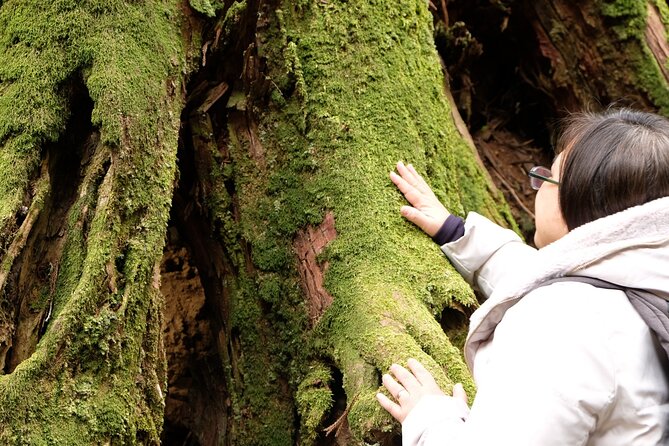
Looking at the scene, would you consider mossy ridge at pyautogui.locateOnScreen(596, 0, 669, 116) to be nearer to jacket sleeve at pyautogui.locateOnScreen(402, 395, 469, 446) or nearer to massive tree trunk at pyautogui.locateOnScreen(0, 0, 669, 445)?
massive tree trunk at pyautogui.locateOnScreen(0, 0, 669, 445)

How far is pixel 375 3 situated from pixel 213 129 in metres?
0.92

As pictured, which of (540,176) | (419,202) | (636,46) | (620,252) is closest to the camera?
(620,252)

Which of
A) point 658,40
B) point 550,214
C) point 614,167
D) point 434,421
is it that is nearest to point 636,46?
point 658,40

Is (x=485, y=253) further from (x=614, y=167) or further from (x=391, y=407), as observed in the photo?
(x=614, y=167)

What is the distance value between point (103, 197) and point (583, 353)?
4.89 ft

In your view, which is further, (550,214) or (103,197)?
(103,197)

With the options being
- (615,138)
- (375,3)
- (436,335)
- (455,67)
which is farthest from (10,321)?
(455,67)

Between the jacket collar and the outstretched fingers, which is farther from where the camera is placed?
the outstretched fingers

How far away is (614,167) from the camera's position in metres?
1.72

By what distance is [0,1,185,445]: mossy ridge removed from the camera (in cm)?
197

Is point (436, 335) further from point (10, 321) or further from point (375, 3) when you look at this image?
point (375, 3)

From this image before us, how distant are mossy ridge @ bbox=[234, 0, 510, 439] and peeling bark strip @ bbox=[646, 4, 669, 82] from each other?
7.38 feet

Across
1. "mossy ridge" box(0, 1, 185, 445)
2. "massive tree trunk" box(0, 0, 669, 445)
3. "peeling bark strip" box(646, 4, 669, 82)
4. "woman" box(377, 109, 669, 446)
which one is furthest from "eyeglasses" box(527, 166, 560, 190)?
"peeling bark strip" box(646, 4, 669, 82)

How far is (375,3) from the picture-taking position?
315 cm
